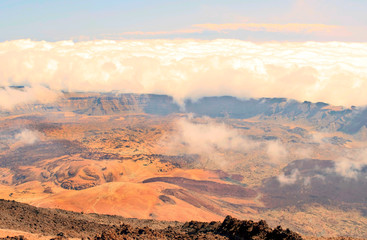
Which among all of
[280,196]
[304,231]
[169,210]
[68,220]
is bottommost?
[280,196]

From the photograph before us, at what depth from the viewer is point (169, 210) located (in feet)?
379

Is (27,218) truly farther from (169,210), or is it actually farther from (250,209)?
(250,209)

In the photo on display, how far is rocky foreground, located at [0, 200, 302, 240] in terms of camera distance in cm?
4825

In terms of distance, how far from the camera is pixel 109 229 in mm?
60281

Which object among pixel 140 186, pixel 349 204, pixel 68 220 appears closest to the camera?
pixel 68 220

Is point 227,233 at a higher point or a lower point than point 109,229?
higher

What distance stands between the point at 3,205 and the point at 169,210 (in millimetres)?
60119

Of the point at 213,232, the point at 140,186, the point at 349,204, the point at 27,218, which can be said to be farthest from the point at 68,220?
the point at 349,204

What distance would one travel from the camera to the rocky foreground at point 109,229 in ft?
158

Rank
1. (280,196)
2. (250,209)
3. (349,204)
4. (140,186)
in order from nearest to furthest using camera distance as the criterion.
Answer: (140,186) → (250,209) → (349,204) → (280,196)

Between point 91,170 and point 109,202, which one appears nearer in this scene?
point 109,202

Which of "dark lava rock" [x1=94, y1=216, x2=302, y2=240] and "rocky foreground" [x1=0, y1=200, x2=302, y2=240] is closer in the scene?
"dark lava rock" [x1=94, y1=216, x2=302, y2=240]

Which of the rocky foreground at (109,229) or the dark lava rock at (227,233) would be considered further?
the rocky foreground at (109,229)

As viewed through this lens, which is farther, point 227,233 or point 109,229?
point 109,229
